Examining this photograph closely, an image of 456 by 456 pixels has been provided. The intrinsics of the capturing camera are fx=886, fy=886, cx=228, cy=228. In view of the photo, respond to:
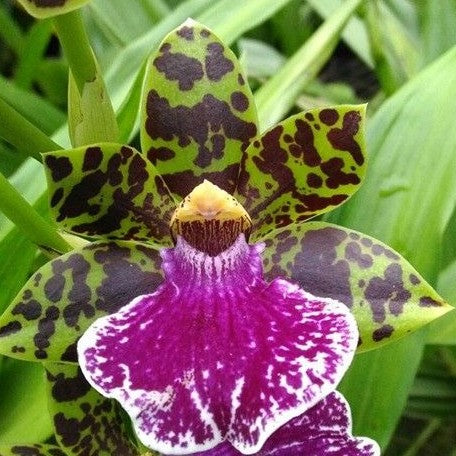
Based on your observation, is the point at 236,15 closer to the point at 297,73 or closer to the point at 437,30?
the point at 297,73

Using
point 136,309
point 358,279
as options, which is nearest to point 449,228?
point 358,279

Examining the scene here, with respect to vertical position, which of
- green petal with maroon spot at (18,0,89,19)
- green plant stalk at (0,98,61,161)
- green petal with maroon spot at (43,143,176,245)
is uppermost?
green petal with maroon spot at (18,0,89,19)

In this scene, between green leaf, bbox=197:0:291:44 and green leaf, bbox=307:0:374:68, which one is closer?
green leaf, bbox=197:0:291:44

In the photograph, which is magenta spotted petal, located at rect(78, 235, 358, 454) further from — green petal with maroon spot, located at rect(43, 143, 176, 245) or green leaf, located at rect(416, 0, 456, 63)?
green leaf, located at rect(416, 0, 456, 63)

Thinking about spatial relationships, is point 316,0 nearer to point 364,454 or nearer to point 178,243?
point 178,243

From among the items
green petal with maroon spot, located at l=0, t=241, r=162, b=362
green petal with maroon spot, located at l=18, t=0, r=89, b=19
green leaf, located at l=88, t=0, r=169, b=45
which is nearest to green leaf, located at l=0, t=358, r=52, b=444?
green petal with maroon spot, located at l=0, t=241, r=162, b=362

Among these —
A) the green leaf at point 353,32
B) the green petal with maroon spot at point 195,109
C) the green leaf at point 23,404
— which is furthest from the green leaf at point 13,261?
the green leaf at point 353,32
